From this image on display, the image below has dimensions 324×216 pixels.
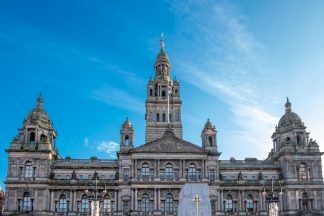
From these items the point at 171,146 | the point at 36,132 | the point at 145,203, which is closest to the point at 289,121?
the point at 171,146

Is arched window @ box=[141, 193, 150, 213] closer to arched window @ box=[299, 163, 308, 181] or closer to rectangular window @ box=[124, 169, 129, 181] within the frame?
rectangular window @ box=[124, 169, 129, 181]

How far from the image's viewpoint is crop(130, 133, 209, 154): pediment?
7362 centimetres

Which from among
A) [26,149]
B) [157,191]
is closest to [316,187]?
[157,191]

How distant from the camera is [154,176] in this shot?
2859 inches

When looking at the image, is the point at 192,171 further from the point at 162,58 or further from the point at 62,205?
the point at 162,58

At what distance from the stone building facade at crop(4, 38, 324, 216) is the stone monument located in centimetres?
1339

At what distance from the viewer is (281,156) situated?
250 feet

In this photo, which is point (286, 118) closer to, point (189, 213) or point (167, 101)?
point (167, 101)

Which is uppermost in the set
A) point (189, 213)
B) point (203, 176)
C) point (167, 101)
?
point (167, 101)

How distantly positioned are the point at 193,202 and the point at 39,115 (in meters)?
32.4

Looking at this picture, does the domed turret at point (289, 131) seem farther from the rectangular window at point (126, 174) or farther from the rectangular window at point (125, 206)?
the rectangular window at point (125, 206)

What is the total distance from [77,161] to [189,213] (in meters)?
26.3

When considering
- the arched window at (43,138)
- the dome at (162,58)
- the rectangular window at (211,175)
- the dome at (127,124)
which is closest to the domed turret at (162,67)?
the dome at (162,58)

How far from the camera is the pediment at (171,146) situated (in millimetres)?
73625
